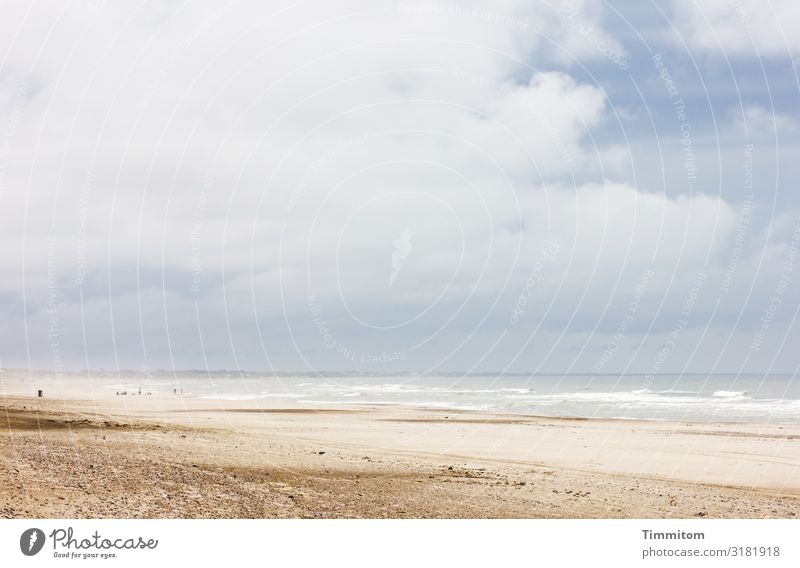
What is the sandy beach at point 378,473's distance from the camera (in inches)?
754

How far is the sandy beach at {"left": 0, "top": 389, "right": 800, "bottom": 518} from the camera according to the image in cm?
1916

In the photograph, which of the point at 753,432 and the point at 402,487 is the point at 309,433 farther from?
the point at 753,432

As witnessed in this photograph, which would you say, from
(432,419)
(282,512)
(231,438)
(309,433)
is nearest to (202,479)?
(282,512)

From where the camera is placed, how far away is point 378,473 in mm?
25516

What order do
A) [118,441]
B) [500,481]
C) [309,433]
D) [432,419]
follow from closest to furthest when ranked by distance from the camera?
1. [500,481]
2. [118,441]
3. [309,433]
4. [432,419]

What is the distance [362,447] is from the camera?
115ft

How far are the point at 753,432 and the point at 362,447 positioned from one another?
27.6m

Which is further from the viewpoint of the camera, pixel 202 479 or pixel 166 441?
pixel 166 441
